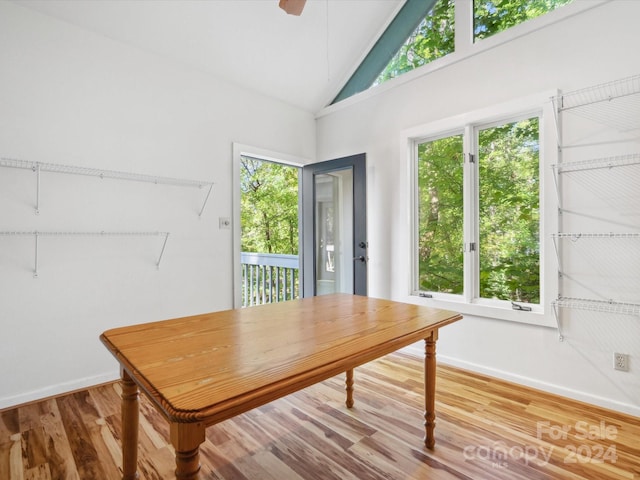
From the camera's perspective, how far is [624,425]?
1.93 meters

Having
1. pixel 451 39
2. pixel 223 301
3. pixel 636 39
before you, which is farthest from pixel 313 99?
pixel 636 39

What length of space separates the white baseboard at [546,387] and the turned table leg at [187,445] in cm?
245

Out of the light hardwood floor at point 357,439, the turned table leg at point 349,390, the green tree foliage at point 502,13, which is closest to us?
the light hardwood floor at point 357,439

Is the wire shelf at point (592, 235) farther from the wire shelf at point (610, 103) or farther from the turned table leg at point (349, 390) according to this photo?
the turned table leg at point (349, 390)

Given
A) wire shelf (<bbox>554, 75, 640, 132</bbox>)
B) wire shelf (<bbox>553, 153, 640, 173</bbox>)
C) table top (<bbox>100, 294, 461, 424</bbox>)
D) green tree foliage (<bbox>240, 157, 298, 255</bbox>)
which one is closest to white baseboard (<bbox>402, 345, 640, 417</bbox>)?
table top (<bbox>100, 294, 461, 424</bbox>)

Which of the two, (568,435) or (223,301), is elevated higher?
(223,301)

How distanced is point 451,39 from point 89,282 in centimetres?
361

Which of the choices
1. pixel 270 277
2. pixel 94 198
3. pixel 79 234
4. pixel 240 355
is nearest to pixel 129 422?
pixel 240 355

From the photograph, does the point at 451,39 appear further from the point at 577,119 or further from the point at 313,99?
the point at 313,99

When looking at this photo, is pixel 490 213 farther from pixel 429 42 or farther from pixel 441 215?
pixel 429 42

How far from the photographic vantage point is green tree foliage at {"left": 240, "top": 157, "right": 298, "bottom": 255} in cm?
678

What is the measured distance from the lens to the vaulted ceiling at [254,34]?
2.51 m

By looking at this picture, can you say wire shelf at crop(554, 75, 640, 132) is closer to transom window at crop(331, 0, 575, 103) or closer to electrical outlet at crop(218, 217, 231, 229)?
transom window at crop(331, 0, 575, 103)

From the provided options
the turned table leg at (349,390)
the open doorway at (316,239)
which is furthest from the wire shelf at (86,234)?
the turned table leg at (349,390)
